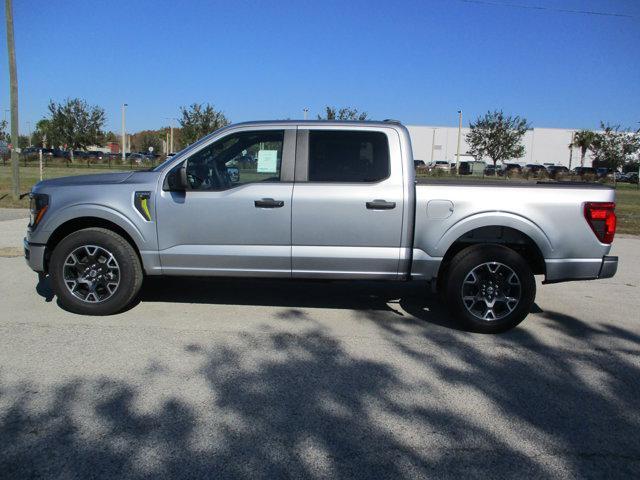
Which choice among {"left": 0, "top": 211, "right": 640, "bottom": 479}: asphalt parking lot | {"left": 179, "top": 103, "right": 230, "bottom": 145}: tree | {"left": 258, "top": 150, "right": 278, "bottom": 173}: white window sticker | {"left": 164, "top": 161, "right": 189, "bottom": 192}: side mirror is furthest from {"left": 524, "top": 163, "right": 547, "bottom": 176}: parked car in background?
{"left": 164, "top": 161, "right": 189, "bottom": 192}: side mirror

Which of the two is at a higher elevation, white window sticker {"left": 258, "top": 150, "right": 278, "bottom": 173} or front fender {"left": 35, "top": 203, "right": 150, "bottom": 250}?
white window sticker {"left": 258, "top": 150, "right": 278, "bottom": 173}

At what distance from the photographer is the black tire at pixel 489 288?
16.7 ft

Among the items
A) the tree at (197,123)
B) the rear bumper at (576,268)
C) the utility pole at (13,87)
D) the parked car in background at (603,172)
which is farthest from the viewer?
the parked car in background at (603,172)

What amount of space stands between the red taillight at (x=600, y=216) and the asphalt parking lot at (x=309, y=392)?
40.4 inches

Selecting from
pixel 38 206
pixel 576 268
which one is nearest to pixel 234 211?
pixel 38 206

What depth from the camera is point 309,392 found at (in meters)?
3.78

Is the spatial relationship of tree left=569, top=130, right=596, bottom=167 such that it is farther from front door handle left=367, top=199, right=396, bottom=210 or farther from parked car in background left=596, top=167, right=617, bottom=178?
front door handle left=367, top=199, right=396, bottom=210

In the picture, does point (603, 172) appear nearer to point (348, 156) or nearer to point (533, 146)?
point (533, 146)

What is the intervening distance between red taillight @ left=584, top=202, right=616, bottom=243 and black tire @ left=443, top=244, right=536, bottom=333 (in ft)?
2.27

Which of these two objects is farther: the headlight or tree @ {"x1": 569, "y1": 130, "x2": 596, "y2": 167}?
tree @ {"x1": 569, "y1": 130, "x2": 596, "y2": 167}

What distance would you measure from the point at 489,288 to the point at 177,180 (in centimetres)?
307

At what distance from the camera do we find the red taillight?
5.00 metres

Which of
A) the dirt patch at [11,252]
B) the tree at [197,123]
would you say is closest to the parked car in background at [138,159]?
the tree at [197,123]

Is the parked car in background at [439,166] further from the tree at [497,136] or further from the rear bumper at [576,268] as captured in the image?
the rear bumper at [576,268]
